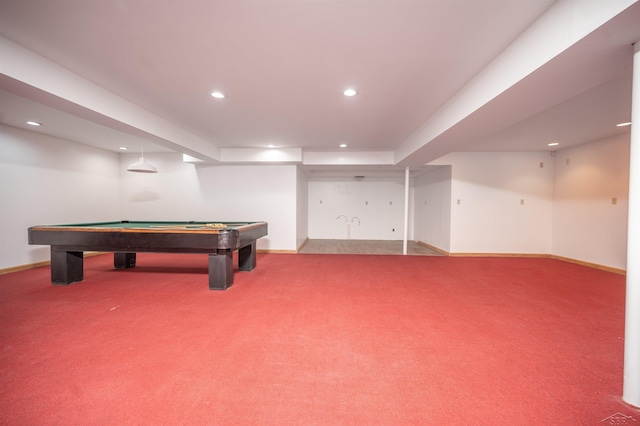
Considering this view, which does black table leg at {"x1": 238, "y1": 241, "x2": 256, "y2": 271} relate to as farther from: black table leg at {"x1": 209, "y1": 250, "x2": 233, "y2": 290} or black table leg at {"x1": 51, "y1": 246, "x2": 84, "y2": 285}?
black table leg at {"x1": 51, "y1": 246, "x2": 84, "y2": 285}

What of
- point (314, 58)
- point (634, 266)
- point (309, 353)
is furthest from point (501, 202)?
point (309, 353)

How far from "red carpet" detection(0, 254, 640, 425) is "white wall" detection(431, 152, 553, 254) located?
2493 mm

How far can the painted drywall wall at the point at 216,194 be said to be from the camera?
676 centimetres

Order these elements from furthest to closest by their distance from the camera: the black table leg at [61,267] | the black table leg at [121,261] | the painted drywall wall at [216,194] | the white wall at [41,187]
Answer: the painted drywall wall at [216,194] → the black table leg at [121,261] → the white wall at [41,187] → the black table leg at [61,267]

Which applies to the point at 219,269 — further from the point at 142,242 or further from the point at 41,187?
the point at 41,187

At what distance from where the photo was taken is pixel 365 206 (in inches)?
356

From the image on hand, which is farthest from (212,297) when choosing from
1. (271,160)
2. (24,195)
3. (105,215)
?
(105,215)

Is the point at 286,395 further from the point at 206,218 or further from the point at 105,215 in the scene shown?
the point at 105,215

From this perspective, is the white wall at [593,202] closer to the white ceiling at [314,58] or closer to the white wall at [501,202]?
the white wall at [501,202]

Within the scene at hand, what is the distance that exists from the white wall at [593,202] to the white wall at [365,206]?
4.20 m

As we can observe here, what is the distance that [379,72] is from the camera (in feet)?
8.77

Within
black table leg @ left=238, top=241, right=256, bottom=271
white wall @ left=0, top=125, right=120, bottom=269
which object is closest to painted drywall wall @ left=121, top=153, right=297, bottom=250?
white wall @ left=0, top=125, right=120, bottom=269

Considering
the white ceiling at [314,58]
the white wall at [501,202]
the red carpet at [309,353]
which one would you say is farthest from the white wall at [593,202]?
the red carpet at [309,353]

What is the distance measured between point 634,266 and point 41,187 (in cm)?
840
